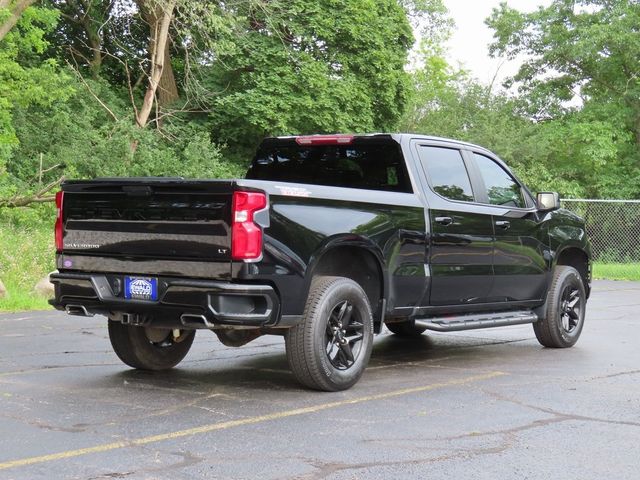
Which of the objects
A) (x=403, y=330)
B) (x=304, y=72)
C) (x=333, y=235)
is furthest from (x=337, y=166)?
(x=304, y=72)

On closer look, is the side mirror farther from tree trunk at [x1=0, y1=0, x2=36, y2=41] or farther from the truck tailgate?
tree trunk at [x1=0, y1=0, x2=36, y2=41]

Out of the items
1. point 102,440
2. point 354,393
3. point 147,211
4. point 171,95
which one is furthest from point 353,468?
point 171,95

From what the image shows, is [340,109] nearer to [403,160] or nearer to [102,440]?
[403,160]

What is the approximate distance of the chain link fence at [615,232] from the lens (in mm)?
21375

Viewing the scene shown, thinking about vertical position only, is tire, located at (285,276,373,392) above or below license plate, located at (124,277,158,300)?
below

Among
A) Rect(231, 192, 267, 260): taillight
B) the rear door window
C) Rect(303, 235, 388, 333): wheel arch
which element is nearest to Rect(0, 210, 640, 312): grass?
Rect(303, 235, 388, 333): wheel arch

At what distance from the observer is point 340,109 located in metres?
31.7

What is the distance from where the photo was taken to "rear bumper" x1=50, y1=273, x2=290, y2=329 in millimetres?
5688

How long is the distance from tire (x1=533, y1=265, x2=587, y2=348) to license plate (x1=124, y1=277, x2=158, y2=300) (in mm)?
4446

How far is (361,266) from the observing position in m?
6.88

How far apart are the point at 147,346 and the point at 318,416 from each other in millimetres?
2143

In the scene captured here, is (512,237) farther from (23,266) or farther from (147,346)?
(23,266)

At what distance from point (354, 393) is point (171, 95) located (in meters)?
26.0

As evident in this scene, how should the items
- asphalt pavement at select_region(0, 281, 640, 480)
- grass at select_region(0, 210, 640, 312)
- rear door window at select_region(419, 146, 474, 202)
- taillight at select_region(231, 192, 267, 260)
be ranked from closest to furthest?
1. asphalt pavement at select_region(0, 281, 640, 480)
2. taillight at select_region(231, 192, 267, 260)
3. rear door window at select_region(419, 146, 474, 202)
4. grass at select_region(0, 210, 640, 312)
